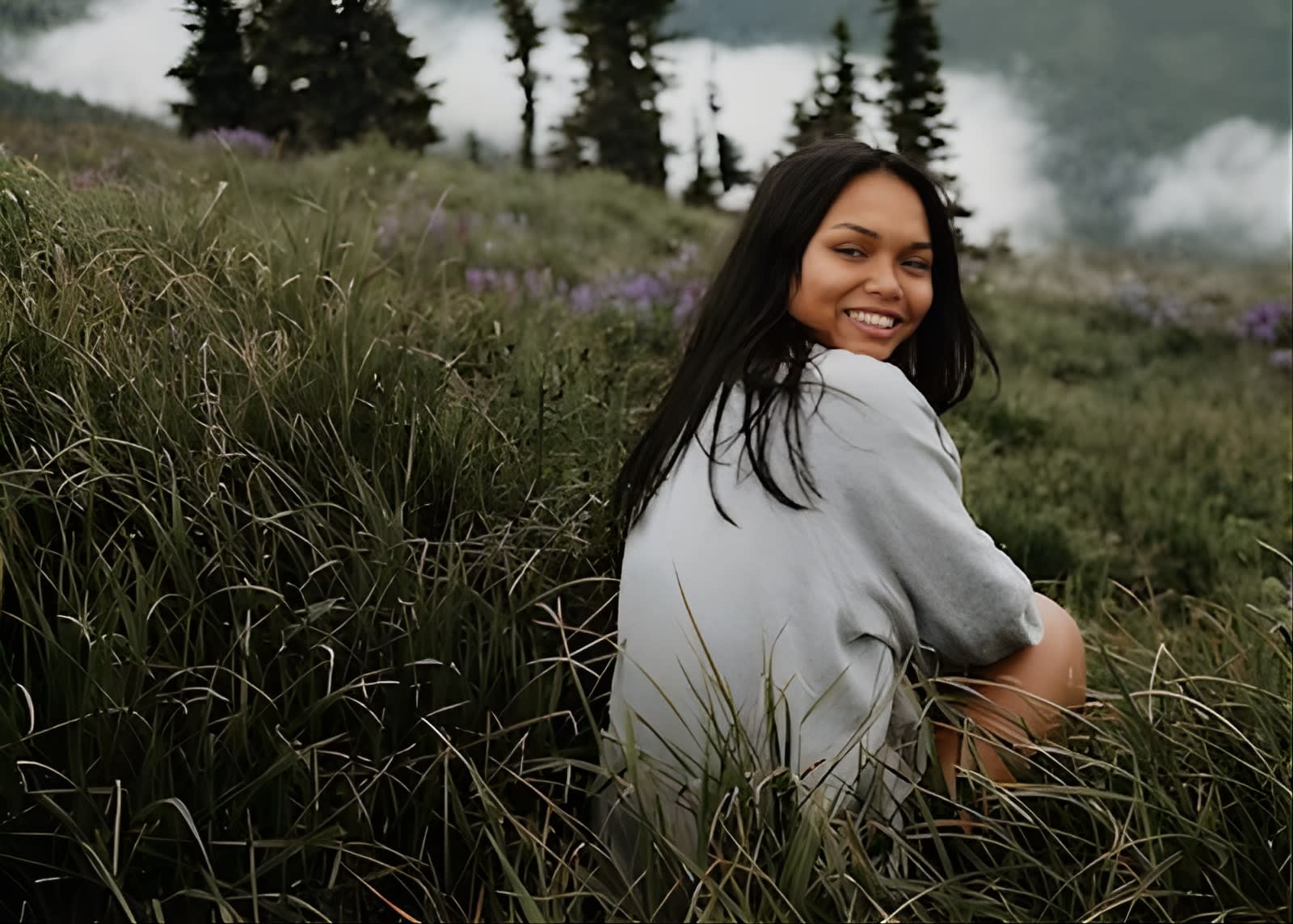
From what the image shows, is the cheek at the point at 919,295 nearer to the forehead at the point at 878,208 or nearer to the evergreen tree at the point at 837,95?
the forehead at the point at 878,208

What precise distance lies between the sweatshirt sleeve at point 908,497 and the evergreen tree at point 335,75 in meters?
3.30

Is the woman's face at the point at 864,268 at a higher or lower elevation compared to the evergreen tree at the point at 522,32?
lower

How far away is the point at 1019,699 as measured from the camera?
213 centimetres

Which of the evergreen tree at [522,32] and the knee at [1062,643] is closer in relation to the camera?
the knee at [1062,643]

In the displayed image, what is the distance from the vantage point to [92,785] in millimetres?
1879

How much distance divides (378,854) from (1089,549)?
3.60 metres

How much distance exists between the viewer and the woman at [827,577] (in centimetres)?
196

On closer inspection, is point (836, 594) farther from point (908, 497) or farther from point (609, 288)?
point (609, 288)

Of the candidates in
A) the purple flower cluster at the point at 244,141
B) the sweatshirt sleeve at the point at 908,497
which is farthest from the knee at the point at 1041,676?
the purple flower cluster at the point at 244,141

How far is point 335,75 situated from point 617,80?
4.11ft

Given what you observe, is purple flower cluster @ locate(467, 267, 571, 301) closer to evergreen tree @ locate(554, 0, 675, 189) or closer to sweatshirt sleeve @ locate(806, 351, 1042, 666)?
evergreen tree @ locate(554, 0, 675, 189)

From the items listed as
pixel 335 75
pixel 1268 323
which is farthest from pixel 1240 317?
pixel 335 75

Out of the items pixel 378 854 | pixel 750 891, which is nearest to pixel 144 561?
pixel 378 854

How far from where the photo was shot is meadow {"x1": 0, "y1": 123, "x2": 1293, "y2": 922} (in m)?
1.81
